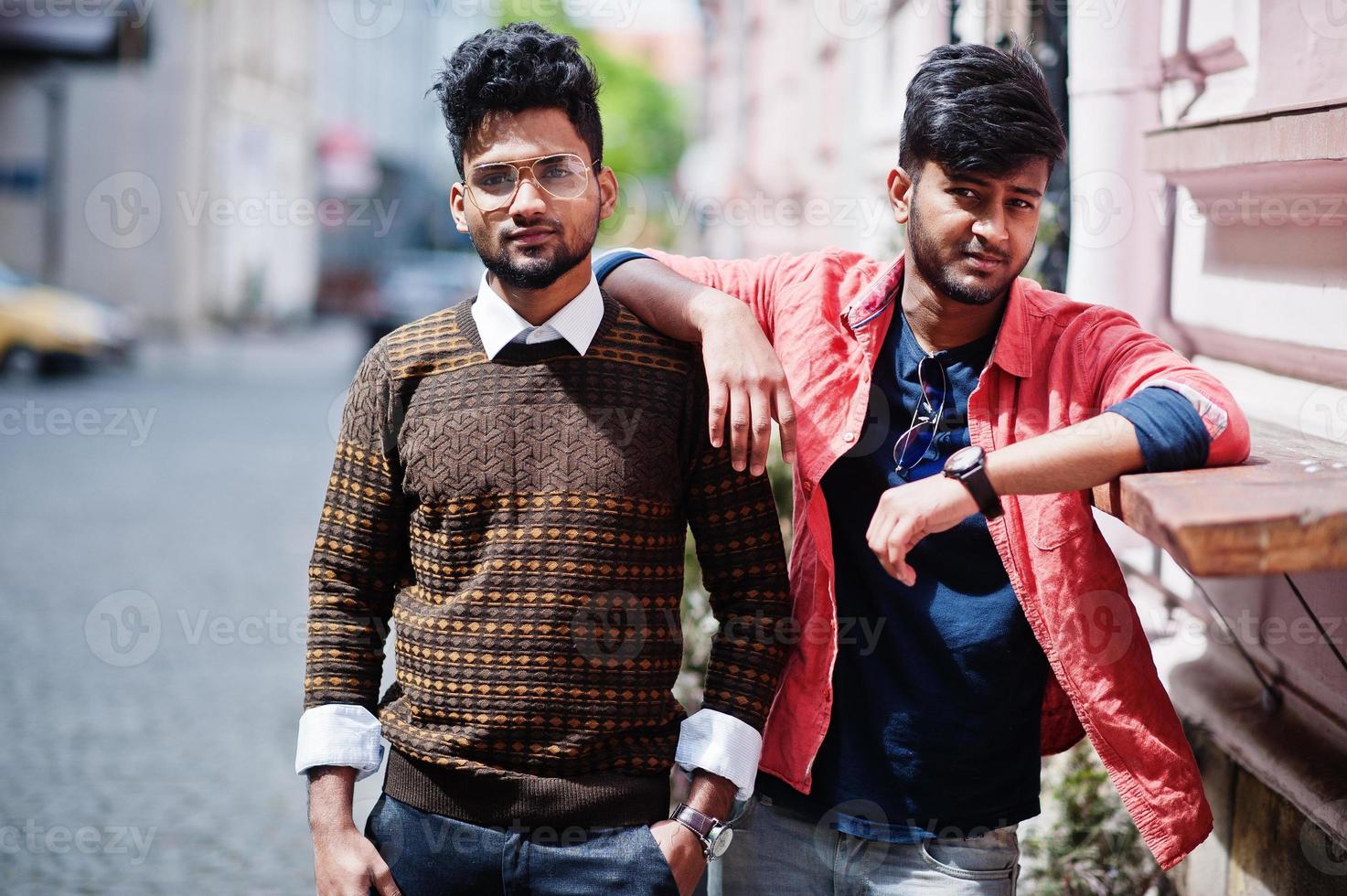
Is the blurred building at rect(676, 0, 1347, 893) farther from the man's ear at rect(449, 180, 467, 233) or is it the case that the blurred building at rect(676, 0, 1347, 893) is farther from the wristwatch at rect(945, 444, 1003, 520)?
the man's ear at rect(449, 180, 467, 233)

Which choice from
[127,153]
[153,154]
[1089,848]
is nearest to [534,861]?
[1089,848]

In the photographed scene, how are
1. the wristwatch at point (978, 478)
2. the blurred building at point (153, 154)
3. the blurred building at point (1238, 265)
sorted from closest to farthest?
1. the wristwatch at point (978, 478)
2. the blurred building at point (1238, 265)
3. the blurred building at point (153, 154)

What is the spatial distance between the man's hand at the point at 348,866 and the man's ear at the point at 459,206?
1060 mm

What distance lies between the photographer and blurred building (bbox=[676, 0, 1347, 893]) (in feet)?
8.82

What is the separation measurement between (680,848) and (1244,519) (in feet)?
3.66

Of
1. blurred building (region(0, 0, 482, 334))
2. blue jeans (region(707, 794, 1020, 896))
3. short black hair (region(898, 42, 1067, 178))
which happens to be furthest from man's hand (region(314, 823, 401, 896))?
blurred building (region(0, 0, 482, 334))

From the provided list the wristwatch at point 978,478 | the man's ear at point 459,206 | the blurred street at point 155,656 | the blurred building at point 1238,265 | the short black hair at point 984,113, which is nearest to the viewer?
the wristwatch at point 978,478

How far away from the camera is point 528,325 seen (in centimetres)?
233

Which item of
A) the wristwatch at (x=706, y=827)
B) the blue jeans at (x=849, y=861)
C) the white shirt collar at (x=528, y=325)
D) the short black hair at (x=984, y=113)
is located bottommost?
the blue jeans at (x=849, y=861)

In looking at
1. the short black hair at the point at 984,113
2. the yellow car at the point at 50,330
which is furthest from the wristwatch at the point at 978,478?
the yellow car at the point at 50,330

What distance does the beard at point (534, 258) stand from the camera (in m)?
2.27

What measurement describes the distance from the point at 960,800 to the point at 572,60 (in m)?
1.44

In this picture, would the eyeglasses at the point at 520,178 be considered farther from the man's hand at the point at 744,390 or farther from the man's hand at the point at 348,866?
Result: the man's hand at the point at 348,866

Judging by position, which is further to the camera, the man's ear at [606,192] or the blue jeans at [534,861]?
the man's ear at [606,192]
